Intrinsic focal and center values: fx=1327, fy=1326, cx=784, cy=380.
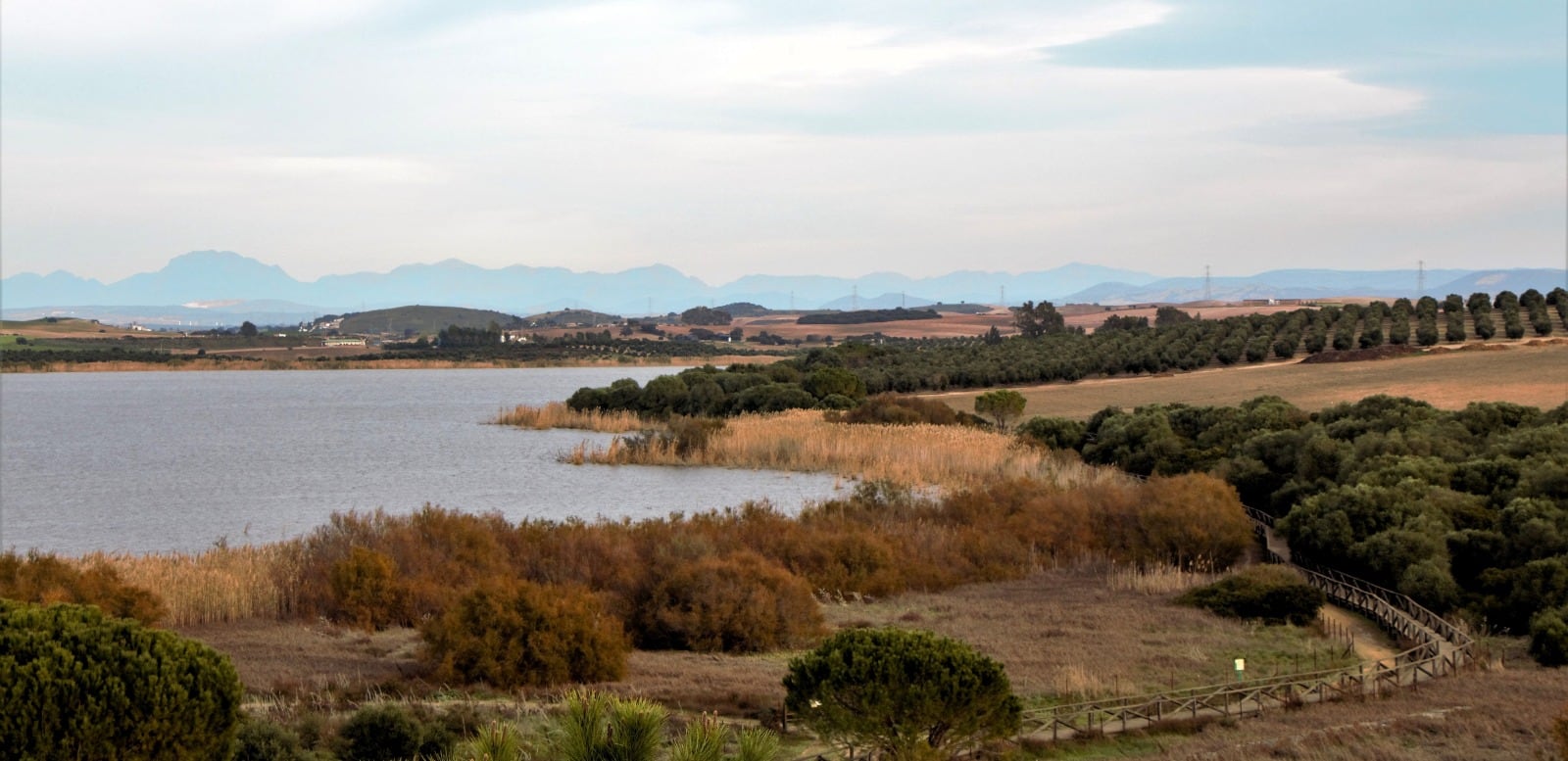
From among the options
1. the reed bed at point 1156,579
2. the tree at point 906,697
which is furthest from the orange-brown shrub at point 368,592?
the reed bed at point 1156,579

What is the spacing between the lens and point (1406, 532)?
24672 millimetres

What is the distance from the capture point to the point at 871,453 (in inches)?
1766

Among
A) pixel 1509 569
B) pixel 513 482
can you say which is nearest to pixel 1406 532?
pixel 1509 569

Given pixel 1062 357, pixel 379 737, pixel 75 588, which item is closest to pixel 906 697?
pixel 379 737

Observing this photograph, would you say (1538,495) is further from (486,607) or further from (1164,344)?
(1164,344)

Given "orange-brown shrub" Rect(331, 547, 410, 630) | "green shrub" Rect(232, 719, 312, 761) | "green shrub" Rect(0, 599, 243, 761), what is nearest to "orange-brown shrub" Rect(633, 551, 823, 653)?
"orange-brown shrub" Rect(331, 547, 410, 630)

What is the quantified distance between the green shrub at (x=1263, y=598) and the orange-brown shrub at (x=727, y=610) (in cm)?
705

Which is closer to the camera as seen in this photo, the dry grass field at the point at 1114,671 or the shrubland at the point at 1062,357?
the dry grass field at the point at 1114,671

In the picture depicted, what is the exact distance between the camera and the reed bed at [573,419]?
62.3 metres

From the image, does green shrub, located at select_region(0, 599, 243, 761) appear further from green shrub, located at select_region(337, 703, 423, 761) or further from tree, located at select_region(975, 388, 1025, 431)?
tree, located at select_region(975, 388, 1025, 431)

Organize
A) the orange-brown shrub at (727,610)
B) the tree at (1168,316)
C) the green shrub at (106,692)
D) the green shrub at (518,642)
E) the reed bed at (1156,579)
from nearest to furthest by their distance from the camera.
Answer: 1. the green shrub at (106,692)
2. the green shrub at (518,642)
3. the orange-brown shrub at (727,610)
4. the reed bed at (1156,579)
5. the tree at (1168,316)

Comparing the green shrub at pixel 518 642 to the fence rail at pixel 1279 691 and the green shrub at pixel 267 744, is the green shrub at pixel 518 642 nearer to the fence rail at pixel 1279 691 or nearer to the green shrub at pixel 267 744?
the green shrub at pixel 267 744

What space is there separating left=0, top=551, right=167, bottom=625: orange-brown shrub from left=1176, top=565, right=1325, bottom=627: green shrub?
16573mm

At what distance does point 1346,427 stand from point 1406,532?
605 inches
